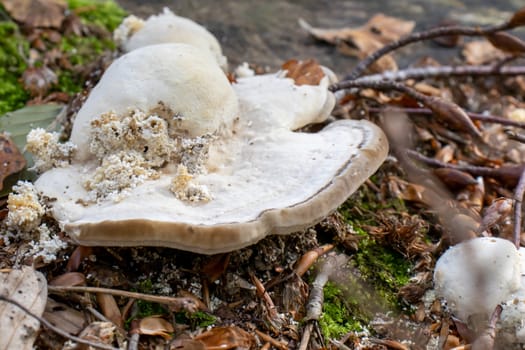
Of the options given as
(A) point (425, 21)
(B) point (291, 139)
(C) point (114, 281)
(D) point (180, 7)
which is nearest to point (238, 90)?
(B) point (291, 139)

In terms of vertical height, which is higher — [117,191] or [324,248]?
[117,191]

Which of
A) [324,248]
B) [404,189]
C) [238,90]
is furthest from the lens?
[404,189]

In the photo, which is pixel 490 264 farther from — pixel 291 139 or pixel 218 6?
pixel 218 6

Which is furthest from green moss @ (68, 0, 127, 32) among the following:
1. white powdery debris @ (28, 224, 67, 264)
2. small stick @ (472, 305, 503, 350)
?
small stick @ (472, 305, 503, 350)

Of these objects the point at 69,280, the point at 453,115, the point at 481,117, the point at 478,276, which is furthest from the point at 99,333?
the point at 481,117

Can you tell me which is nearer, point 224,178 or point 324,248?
point 224,178

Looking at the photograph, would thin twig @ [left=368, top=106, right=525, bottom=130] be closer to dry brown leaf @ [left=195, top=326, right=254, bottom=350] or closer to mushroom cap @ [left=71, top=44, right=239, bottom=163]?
mushroom cap @ [left=71, top=44, right=239, bottom=163]

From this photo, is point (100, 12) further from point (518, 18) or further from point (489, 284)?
point (489, 284)

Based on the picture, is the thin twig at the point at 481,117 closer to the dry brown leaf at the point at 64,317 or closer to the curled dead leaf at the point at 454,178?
the curled dead leaf at the point at 454,178
